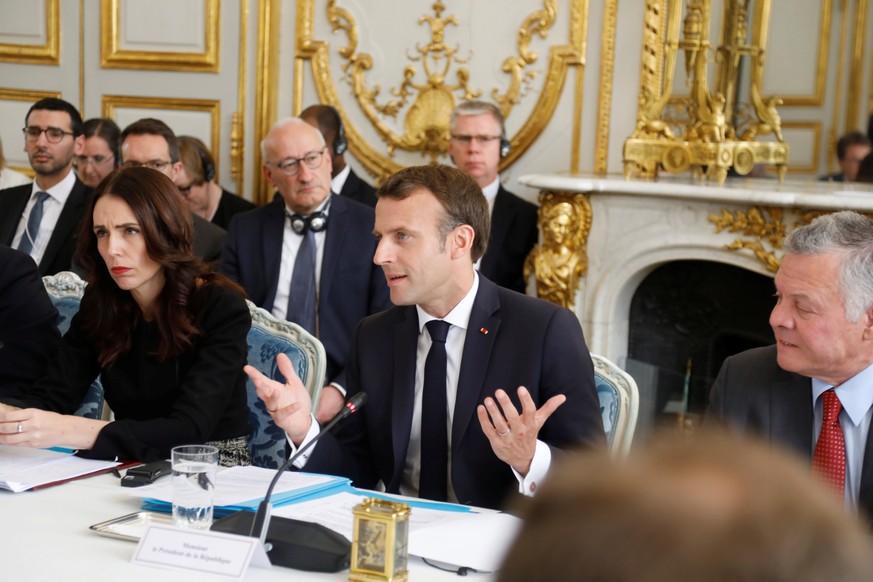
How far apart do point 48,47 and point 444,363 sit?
456cm

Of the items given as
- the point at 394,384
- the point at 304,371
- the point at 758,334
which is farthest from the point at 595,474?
the point at 758,334

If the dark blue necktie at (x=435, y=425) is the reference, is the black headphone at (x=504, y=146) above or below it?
above

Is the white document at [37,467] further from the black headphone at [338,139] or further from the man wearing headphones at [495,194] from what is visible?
the black headphone at [338,139]

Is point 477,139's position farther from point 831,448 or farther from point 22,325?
point 831,448

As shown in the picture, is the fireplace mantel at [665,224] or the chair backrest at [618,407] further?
the fireplace mantel at [665,224]

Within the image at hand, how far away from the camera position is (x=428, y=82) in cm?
532

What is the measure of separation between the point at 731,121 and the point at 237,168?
8.30 feet

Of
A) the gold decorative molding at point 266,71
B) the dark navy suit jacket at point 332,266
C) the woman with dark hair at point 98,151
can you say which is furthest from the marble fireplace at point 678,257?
the woman with dark hair at point 98,151

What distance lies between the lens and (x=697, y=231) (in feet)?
14.1

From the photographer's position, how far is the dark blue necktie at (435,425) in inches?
90.2

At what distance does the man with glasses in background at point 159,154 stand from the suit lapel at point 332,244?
0.55 metres

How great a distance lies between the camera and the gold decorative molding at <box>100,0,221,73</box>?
18.9 ft

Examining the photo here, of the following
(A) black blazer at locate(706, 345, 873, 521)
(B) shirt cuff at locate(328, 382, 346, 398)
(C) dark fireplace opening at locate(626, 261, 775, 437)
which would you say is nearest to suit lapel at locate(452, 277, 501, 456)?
(A) black blazer at locate(706, 345, 873, 521)

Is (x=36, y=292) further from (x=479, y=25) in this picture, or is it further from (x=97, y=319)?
(x=479, y=25)
